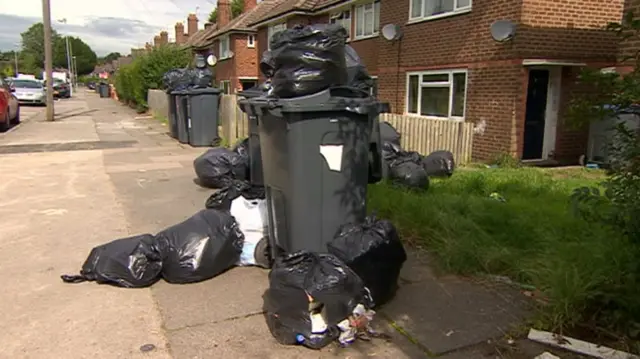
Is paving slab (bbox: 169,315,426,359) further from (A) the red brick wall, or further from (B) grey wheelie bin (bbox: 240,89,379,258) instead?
(A) the red brick wall

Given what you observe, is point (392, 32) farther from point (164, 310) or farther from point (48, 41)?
point (48, 41)

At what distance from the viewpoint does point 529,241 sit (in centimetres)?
447

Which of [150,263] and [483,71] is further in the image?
[483,71]

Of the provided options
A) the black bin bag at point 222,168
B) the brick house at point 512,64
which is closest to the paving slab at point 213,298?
the black bin bag at point 222,168

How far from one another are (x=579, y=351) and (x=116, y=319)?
9.17 ft

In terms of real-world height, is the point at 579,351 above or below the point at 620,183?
below

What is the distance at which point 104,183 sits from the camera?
8.02 metres

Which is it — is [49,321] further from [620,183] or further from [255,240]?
[620,183]

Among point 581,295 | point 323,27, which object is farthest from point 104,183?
point 581,295

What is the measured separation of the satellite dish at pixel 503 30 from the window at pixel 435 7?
1.30 metres

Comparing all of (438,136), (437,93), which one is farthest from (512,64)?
(437,93)

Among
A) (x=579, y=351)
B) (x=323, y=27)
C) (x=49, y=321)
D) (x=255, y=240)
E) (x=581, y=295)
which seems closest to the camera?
(x=579, y=351)

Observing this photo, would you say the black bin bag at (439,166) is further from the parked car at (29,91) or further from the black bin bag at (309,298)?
the parked car at (29,91)

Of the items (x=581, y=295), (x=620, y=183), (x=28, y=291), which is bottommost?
(x=28, y=291)
